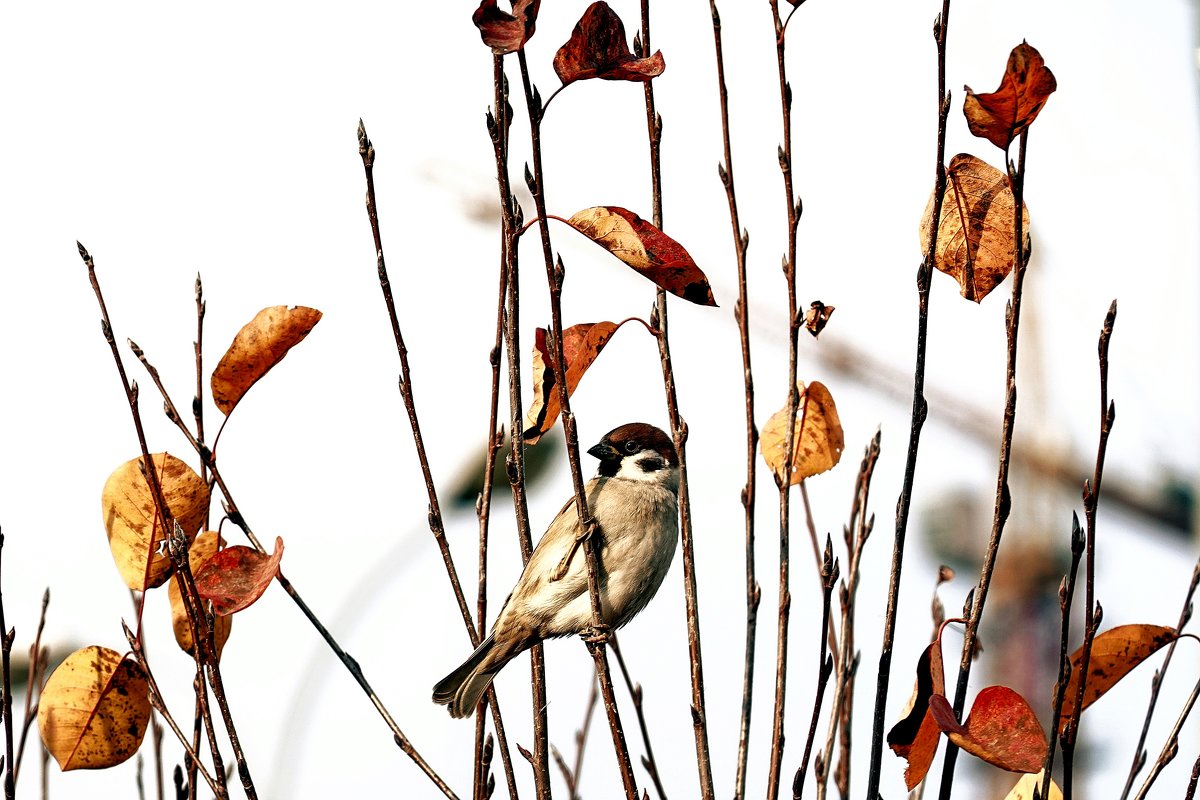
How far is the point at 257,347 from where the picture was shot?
6.68ft

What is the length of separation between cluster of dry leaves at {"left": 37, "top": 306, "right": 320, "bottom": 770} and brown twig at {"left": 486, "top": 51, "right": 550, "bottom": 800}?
1.19 feet

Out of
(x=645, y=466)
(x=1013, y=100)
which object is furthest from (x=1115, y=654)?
(x=645, y=466)

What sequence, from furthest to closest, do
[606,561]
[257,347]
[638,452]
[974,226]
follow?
[638,452] < [606,561] < [257,347] < [974,226]

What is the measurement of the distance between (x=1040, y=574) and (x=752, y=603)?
569 centimetres

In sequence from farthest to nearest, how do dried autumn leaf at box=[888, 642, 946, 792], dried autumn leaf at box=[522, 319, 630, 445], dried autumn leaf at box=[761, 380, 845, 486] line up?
dried autumn leaf at box=[761, 380, 845, 486] → dried autumn leaf at box=[522, 319, 630, 445] → dried autumn leaf at box=[888, 642, 946, 792]

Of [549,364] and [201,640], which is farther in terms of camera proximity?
[549,364]

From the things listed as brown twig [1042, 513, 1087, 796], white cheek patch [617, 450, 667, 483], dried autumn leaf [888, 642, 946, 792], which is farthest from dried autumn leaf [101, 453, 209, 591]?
white cheek patch [617, 450, 667, 483]

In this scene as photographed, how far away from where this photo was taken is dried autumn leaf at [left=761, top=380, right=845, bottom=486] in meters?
2.25

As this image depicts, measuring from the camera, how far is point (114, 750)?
204 centimetres

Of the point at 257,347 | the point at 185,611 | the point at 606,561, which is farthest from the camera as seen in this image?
the point at 606,561

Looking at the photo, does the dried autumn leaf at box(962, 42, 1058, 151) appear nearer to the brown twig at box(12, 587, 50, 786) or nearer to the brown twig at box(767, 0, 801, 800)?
the brown twig at box(767, 0, 801, 800)

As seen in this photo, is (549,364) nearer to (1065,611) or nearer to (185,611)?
(185,611)

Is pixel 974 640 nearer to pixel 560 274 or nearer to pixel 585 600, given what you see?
pixel 560 274

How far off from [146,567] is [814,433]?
4.06 feet
